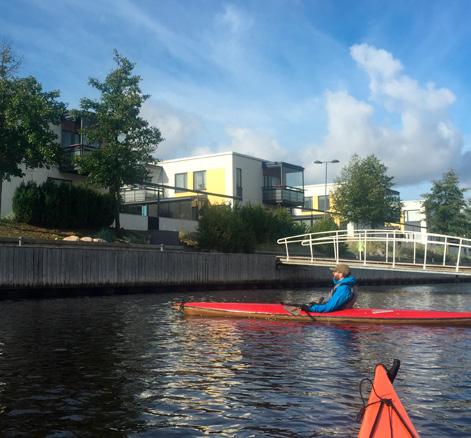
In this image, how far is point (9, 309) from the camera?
18469 mm

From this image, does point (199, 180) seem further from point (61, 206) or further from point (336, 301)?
point (336, 301)

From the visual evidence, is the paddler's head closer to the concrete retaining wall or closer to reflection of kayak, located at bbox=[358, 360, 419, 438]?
reflection of kayak, located at bbox=[358, 360, 419, 438]

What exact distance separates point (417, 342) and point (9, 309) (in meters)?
12.8

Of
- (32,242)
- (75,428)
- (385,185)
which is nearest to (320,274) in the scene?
(385,185)

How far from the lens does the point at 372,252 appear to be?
48625 millimetres

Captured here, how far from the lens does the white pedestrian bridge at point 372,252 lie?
95.4 feet

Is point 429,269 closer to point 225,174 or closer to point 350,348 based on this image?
point 350,348

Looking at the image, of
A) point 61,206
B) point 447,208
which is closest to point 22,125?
point 61,206

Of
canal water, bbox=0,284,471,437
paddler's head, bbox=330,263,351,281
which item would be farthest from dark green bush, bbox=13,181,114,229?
paddler's head, bbox=330,263,351,281

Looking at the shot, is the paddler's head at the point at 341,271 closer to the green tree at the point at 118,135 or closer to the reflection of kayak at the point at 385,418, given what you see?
the reflection of kayak at the point at 385,418

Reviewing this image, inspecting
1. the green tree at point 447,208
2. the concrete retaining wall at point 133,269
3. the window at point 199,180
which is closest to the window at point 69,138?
the window at point 199,180

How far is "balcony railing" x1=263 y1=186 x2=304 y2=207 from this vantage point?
53562 mm

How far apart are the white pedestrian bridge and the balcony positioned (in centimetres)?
674

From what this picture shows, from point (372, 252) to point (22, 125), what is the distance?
3134cm
